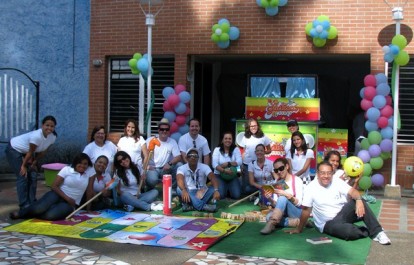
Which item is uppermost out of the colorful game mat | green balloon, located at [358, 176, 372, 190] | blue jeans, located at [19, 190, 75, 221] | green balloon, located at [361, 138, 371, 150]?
green balloon, located at [361, 138, 371, 150]

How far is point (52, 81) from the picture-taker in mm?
13242

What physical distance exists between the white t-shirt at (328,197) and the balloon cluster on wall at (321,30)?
447cm

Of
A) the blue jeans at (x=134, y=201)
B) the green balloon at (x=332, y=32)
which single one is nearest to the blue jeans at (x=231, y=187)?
the blue jeans at (x=134, y=201)

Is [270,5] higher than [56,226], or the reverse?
[270,5]

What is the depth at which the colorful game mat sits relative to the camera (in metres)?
6.91

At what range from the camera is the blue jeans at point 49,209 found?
7906 millimetres

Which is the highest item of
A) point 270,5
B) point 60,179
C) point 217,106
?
point 270,5

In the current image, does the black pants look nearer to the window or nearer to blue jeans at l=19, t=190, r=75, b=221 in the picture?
blue jeans at l=19, t=190, r=75, b=221

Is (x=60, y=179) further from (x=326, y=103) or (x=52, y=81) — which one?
(x=326, y=103)

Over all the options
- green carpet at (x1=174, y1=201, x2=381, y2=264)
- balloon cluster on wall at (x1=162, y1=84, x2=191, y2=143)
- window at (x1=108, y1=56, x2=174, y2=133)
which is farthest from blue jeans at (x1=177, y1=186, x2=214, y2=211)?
window at (x1=108, y1=56, x2=174, y2=133)

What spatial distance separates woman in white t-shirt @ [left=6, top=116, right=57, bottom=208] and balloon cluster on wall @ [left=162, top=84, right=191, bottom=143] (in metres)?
3.31

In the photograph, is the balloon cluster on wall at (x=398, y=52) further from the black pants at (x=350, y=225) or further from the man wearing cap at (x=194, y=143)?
the black pants at (x=350, y=225)

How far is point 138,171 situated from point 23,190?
5.98 ft

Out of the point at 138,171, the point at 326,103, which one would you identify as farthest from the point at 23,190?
the point at 326,103
